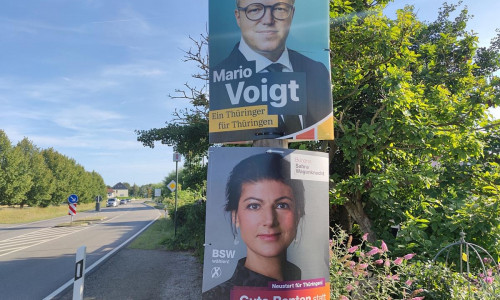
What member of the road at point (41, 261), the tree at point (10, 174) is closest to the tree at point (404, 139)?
the road at point (41, 261)

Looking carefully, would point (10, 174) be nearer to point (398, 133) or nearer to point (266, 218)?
point (398, 133)

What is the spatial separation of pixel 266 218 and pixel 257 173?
1.35 ft

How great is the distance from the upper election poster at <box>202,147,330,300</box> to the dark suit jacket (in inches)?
13.9

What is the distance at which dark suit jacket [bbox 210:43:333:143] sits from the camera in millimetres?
3260

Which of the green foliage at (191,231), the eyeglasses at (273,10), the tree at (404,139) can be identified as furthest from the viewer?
the green foliage at (191,231)

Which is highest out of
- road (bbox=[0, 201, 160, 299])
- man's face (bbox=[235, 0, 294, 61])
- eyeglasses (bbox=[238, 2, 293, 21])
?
Answer: eyeglasses (bbox=[238, 2, 293, 21])

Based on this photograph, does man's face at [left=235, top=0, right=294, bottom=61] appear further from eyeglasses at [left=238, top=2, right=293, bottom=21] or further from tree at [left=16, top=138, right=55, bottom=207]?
tree at [left=16, top=138, right=55, bottom=207]

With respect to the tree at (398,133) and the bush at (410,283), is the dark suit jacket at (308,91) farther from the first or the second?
the tree at (398,133)

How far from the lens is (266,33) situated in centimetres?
344

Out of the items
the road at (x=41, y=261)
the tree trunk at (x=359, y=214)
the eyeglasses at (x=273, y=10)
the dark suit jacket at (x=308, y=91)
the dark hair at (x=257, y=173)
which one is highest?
the eyeglasses at (x=273, y=10)

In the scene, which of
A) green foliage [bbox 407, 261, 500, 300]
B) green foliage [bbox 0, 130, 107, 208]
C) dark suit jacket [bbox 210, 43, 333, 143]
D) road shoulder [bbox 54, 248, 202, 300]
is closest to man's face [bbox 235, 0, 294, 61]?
dark suit jacket [bbox 210, 43, 333, 143]

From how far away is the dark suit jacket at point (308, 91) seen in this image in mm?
3260

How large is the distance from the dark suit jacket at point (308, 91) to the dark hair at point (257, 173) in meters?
0.35

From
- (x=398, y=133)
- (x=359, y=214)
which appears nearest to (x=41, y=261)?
(x=359, y=214)
